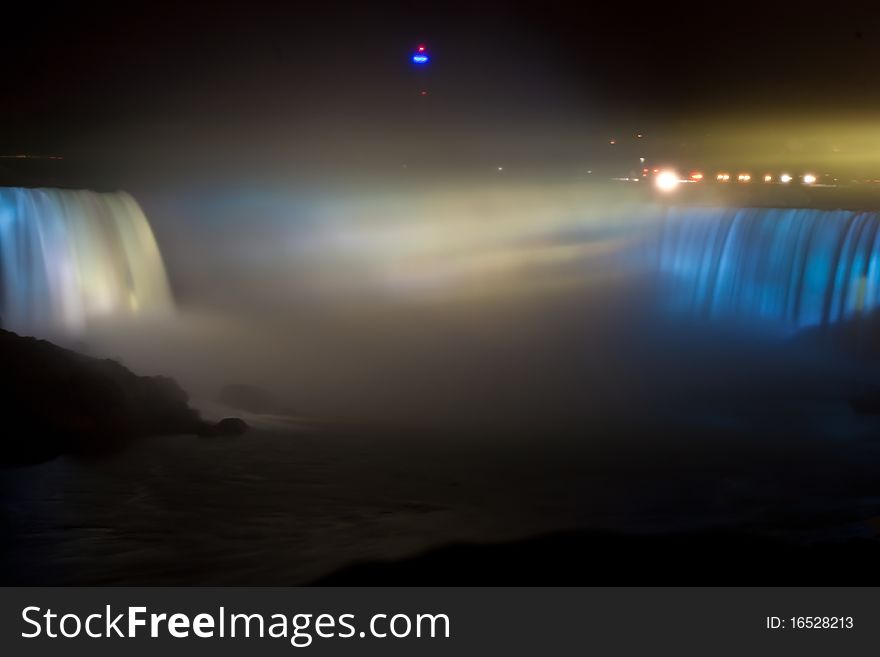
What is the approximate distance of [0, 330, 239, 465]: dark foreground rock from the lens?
1197cm

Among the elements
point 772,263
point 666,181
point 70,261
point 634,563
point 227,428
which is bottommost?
point 634,563

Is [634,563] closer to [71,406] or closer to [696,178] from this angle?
[71,406]

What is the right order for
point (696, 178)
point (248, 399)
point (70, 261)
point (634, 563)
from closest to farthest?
point (634, 563), point (248, 399), point (70, 261), point (696, 178)

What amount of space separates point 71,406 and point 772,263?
15.0 metres

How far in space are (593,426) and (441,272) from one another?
42.9ft

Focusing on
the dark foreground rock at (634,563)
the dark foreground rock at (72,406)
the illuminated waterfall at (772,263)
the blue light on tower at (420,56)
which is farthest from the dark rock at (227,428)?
the blue light on tower at (420,56)

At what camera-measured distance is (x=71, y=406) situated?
12469 mm

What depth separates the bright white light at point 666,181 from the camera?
90.8ft

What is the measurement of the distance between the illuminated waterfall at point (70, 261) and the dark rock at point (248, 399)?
413 cm

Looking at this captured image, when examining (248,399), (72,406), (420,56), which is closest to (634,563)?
(72,406)

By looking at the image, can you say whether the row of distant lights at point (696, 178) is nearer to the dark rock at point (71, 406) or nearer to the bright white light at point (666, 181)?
the bright white light at point (666, 181)

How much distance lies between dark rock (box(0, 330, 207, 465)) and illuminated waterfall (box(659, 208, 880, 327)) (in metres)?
12.7

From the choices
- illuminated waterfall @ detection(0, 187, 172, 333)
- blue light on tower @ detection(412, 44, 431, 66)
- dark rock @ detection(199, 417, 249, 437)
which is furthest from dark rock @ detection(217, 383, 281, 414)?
blue light on tower @ detection(412, 44, 431, 66)

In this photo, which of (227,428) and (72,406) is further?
(227,428)
